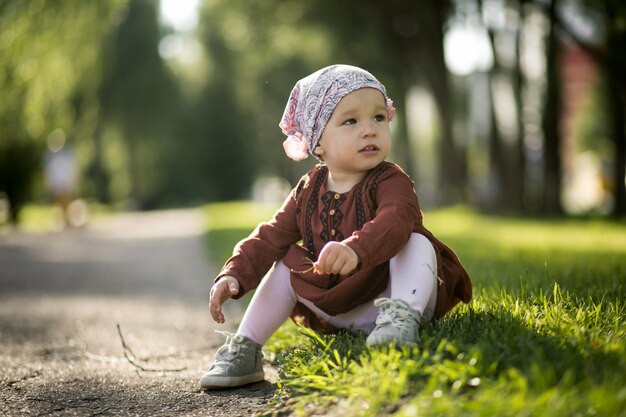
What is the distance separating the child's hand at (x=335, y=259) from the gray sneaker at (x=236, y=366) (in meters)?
0.59

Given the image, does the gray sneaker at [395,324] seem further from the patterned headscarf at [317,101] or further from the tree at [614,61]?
the tree at [614,61]

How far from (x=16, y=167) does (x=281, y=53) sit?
12.7 meters

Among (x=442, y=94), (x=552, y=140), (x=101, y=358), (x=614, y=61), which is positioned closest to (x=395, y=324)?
(x=101, y=358)

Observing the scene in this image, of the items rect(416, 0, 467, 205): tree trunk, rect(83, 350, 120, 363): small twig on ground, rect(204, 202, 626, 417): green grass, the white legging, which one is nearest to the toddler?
the white legging

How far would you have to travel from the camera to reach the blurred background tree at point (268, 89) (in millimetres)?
10623

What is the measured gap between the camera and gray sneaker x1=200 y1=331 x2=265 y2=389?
2893 millimetres

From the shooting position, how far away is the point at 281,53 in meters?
27.0

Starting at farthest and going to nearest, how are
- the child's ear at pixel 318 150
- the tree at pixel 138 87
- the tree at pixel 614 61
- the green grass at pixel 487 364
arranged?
the tree at pixel 138 87 < the tree at pixel 614 61 < the child's ear at pixel 318 150 < the green grass at pixel 487 364

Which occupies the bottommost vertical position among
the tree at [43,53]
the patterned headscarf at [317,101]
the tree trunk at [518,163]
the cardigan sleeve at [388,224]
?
the tree trunk at [518,163]

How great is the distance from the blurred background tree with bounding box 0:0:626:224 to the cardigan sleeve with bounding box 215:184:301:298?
5.55 metres

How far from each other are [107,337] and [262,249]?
1.61 metres

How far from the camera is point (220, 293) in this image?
9.76ft

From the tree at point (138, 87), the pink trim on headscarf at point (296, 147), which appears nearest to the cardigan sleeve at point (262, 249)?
the pink trim on headscarf at point (296, 147)

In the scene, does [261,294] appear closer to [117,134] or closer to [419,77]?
[419,77]
